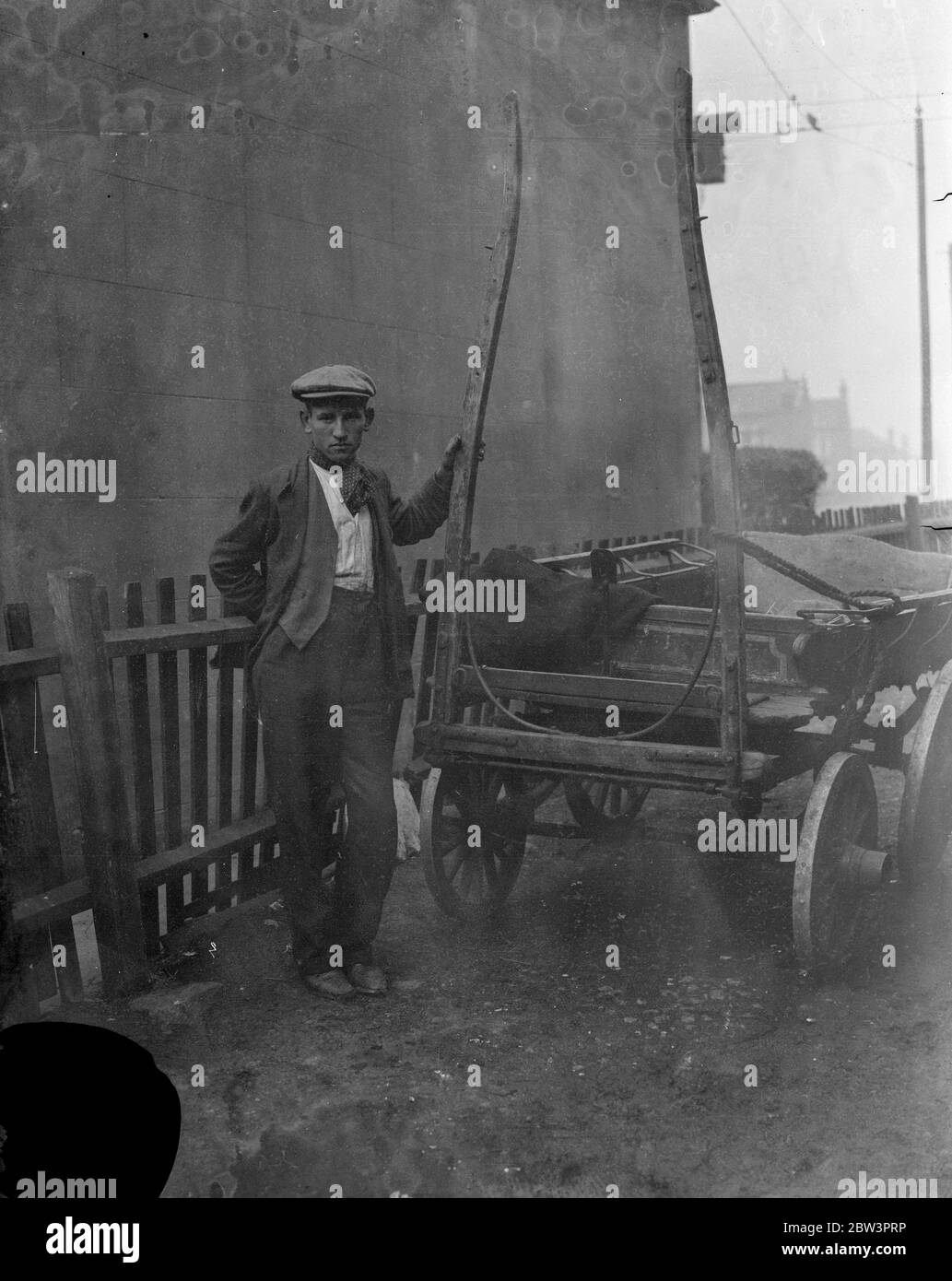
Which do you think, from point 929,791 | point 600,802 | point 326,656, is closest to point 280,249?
point 326,656

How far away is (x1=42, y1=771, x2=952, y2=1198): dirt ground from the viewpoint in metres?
2.95

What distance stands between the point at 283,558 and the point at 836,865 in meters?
2.13

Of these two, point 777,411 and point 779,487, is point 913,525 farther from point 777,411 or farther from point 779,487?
point 777,411

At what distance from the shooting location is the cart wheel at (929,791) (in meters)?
4.30

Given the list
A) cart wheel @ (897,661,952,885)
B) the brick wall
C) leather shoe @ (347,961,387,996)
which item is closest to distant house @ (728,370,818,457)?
the brick wall

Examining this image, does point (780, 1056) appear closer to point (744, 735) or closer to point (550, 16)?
point (744, 735)

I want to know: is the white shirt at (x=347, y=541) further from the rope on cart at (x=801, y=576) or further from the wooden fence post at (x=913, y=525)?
the wooden fence post at (x=913, y=525)

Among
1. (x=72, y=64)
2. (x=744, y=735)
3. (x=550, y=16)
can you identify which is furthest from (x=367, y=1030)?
(x=550, y=16)

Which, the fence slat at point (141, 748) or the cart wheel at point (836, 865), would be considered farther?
the fence slat at point (141, 748)

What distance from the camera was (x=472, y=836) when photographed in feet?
14.7

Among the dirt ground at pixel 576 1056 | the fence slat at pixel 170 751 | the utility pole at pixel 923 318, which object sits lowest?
the dirt ground at pixel 576 1056

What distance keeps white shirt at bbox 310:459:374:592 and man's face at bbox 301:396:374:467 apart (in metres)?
0.08

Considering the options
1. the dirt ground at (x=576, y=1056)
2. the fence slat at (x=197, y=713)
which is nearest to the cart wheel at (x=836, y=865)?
the dirt ground at (x=576, y=1056)

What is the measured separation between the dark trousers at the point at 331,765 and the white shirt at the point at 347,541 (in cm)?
5
